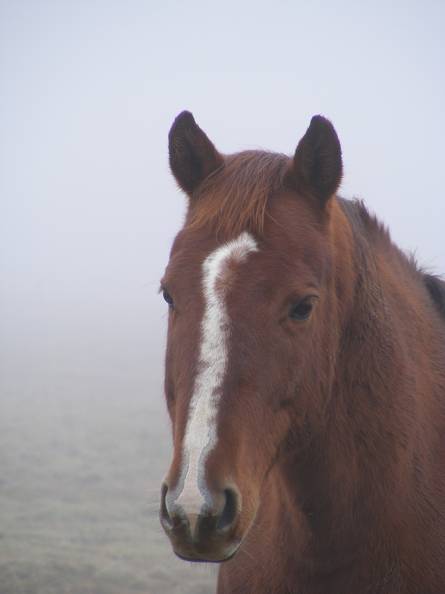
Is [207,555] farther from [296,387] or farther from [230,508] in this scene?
[296,387]

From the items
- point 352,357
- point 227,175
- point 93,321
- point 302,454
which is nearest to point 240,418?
point 302,454

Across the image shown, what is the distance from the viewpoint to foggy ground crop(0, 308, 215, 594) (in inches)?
286

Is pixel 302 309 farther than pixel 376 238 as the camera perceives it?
No

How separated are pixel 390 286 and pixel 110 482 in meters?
9.47

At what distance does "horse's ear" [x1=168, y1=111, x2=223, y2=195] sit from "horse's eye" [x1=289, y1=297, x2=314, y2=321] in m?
0.81

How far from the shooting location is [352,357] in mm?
2482

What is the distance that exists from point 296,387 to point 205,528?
0.66m

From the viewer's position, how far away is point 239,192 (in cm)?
231

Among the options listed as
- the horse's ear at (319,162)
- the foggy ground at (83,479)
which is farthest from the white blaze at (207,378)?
the foggy ground at (83,479)


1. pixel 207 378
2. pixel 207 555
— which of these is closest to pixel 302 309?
pixel 207 378

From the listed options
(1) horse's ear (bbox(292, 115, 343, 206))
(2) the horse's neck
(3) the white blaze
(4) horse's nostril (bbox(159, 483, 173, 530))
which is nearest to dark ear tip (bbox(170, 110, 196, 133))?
(1) horse's ear (bbox(292, 115, 343, 206))

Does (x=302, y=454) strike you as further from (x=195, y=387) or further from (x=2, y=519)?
(x=2, y=519)

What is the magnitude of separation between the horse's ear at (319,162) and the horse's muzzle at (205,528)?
1266 millimetres

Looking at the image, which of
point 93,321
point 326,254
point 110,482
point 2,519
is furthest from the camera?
point 93,321
